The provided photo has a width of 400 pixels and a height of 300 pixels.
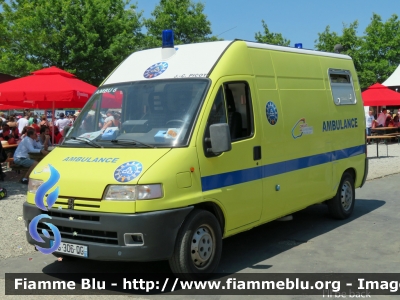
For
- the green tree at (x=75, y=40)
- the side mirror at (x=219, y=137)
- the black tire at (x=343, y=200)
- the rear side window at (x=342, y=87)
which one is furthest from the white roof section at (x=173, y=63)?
the green tree at (x=75, y=40)

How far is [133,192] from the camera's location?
5.46 m

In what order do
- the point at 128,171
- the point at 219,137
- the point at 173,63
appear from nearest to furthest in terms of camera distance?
the point at 128,171, the point at 219,137, the point at 173,63

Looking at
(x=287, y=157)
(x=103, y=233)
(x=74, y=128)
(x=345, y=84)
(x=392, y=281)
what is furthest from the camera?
(x=345, y=84)

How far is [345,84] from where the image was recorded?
9445mm

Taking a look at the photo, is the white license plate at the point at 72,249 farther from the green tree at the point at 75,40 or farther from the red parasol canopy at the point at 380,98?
the green tree at the point at 75,40

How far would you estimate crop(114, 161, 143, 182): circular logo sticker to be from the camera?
18.1 ft

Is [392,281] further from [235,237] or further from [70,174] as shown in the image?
[70,174]

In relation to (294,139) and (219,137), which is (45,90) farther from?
(219,137)

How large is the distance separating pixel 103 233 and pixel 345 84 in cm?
552

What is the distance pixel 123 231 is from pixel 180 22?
3812cm

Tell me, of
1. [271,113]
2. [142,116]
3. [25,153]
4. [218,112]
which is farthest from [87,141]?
[25,153]

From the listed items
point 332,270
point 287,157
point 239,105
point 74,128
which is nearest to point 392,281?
point 332,270

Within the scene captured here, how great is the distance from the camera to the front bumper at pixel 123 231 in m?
5.44

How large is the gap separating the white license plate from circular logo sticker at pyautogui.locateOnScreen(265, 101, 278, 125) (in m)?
2.88
